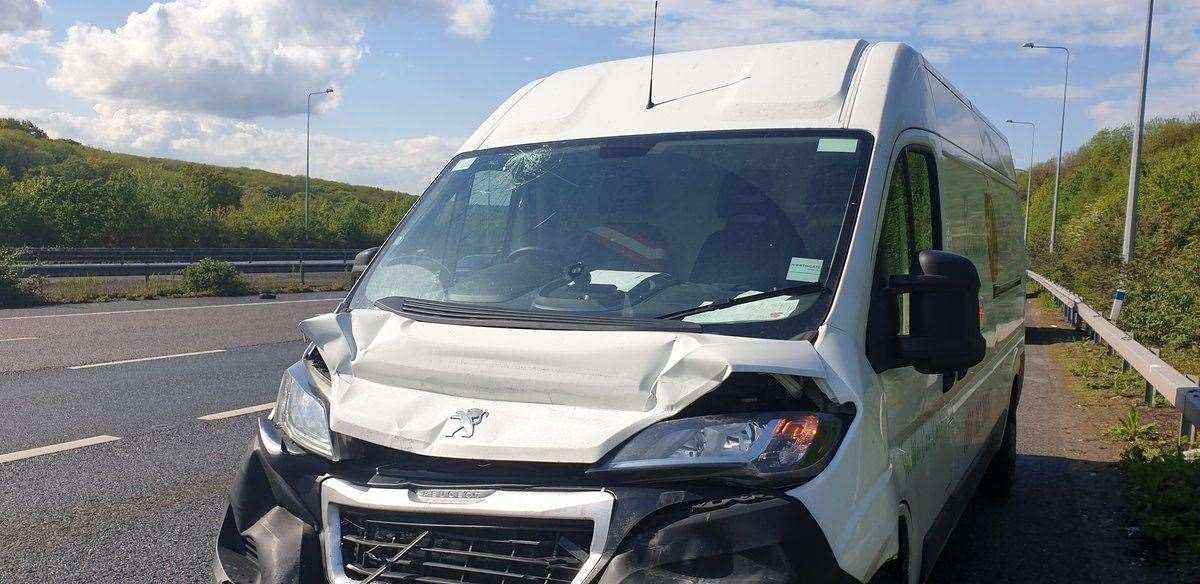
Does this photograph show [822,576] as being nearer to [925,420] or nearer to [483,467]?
[483,467]

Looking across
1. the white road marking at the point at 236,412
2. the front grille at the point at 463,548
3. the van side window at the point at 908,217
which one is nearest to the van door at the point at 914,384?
the van side window at the point at 908,217

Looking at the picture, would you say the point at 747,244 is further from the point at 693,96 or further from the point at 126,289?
the point at 126,289

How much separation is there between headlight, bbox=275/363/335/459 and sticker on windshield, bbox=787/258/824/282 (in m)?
1.35

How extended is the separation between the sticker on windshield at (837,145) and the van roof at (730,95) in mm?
65

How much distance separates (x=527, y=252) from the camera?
3.44 metres

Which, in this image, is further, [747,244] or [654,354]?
[747,244]

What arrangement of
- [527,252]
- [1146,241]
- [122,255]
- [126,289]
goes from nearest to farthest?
[527,252], [126,289], [1146,241], [122,255]

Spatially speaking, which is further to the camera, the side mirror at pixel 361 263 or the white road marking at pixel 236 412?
the white road marking at pixel 236 412

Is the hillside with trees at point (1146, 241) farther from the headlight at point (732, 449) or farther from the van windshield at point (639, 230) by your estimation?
the headlight at point (732, 449)

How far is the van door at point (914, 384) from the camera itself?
310 cm

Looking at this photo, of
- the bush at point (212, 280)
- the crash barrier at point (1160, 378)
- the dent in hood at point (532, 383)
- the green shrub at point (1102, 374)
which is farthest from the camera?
the bush at point (212, 280)

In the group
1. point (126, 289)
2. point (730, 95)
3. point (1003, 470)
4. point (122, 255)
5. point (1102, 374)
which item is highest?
point (730, 95)

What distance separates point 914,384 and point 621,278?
0.99 meters

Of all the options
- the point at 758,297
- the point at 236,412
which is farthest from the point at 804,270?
the point at 236,412
